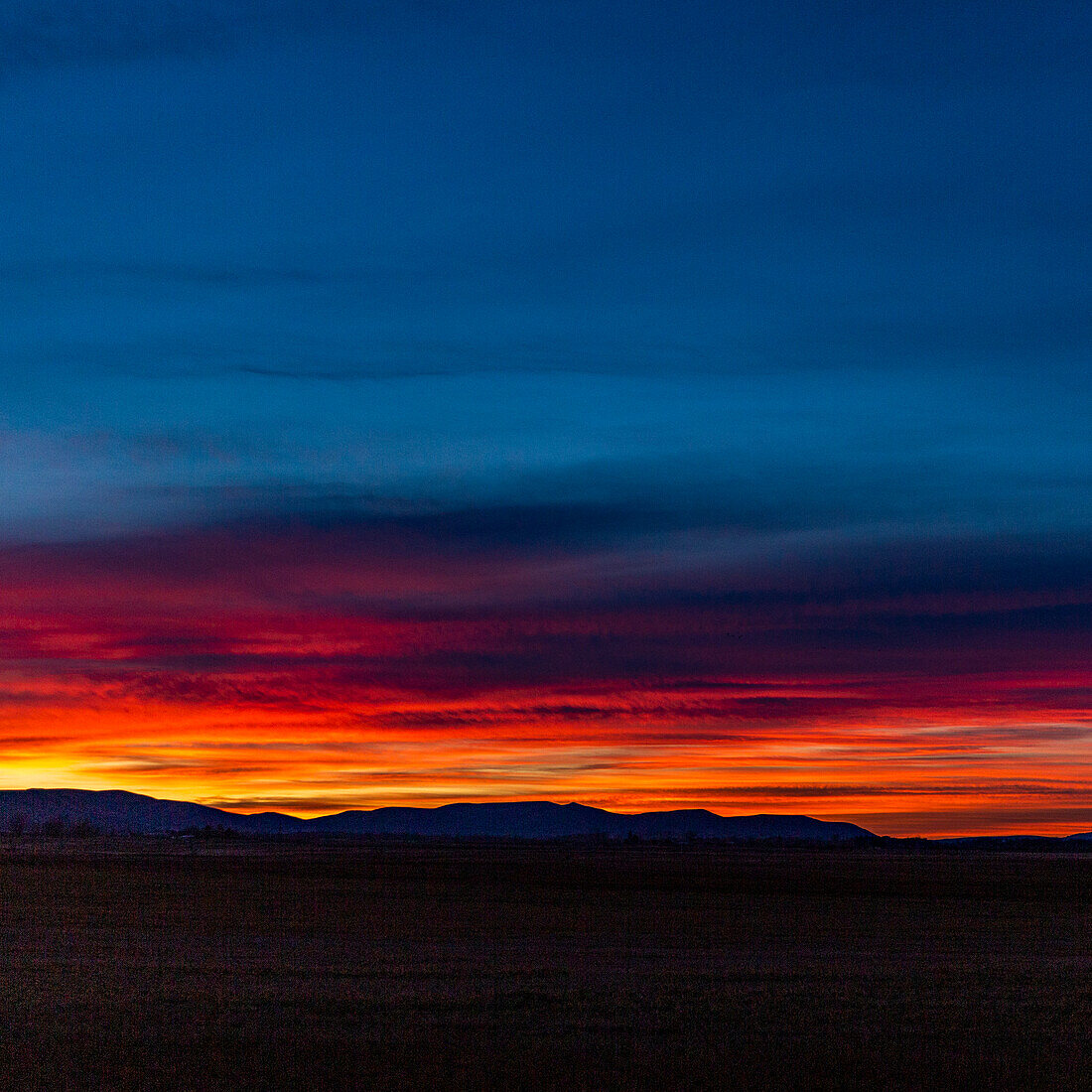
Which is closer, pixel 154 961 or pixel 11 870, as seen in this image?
pixel 154 961

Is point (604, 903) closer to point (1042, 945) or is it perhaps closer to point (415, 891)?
point (415, 891)

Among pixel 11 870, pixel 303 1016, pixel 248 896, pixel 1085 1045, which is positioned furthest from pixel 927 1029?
pixel 11 870

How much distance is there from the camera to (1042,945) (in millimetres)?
41844

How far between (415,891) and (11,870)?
118ft

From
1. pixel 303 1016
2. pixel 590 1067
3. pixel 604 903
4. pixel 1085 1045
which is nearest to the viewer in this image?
pixel 590 1067

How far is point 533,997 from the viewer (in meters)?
23.7

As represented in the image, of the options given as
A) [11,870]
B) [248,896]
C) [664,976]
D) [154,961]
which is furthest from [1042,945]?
[11,870]

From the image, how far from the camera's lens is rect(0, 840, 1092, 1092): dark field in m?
17.6

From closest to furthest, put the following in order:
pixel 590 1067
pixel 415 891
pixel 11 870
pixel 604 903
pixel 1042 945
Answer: pixel 590 1067 < pixel 1042 945 < pixel 604 903 < pixel 415 891 < pixel 11 870

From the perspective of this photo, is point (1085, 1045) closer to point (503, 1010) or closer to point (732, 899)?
point (503, 1010)

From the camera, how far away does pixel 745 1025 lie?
20.8m

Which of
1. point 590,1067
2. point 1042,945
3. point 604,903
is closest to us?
point 590,1067

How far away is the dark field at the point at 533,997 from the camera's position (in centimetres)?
1761

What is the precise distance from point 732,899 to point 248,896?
78.7 feet
